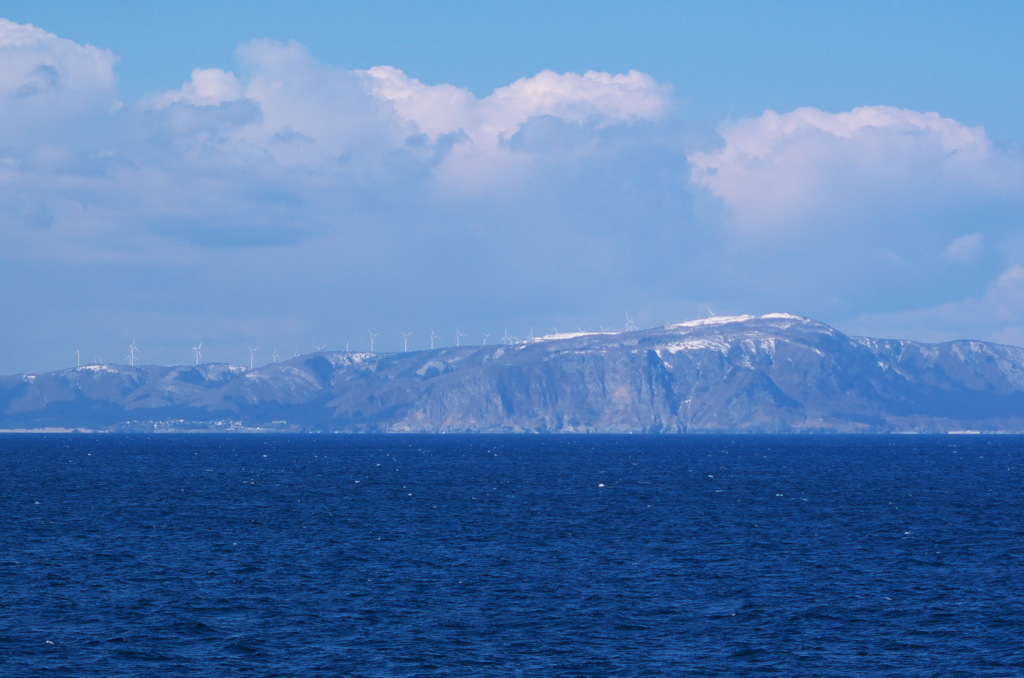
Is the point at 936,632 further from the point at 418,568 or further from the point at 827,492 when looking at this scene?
the point at 827,492

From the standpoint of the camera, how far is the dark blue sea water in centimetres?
5547

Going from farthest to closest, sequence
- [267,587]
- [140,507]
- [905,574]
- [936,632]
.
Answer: [140,507], [905,574], [267,587], [936,632]

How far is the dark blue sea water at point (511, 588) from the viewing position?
55469mm

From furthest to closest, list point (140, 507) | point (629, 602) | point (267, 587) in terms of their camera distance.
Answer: point (140, 507) → point (267, 587) → point (629, 602)

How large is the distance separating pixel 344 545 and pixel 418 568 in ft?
44.7

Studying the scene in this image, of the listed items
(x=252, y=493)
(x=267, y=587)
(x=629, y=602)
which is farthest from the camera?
(x=252, y=493)

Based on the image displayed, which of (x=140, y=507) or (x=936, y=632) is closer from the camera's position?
(x=936, y=632)

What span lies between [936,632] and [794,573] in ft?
60.1

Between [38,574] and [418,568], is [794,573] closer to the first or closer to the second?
[418,568]

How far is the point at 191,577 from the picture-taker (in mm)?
76875

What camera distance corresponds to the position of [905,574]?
78188 millimetres

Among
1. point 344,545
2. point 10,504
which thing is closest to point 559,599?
point 344,545

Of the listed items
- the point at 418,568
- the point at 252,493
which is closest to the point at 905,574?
the point at 418,568

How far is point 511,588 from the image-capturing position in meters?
72.9
